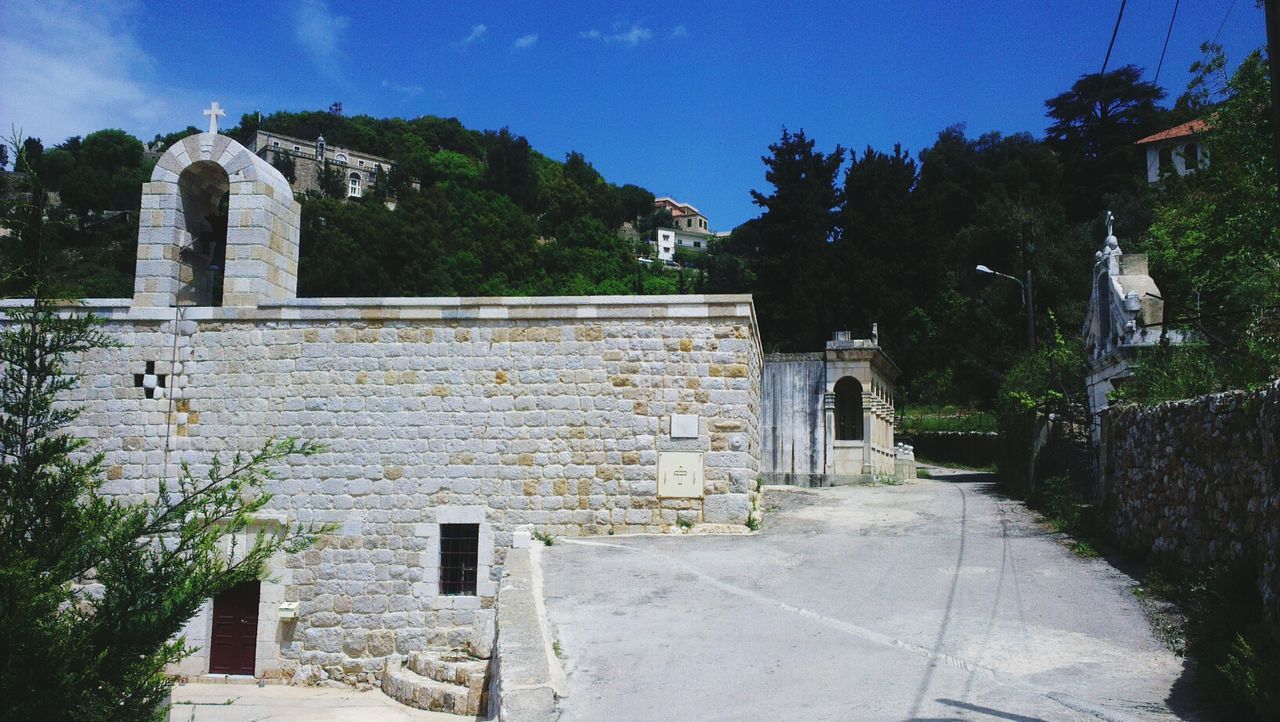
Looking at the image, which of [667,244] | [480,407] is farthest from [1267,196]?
[667,244]

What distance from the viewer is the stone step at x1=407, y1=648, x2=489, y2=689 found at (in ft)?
31.9

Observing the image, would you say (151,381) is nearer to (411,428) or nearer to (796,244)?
(411,428)

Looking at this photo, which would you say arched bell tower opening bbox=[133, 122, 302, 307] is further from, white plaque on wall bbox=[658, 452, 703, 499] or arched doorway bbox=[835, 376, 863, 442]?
arched doorway bbox=[835, 376, 863, 442]

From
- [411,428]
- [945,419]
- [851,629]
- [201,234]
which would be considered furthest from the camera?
[945,419]

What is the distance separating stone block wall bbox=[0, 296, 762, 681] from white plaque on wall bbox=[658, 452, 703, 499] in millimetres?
115

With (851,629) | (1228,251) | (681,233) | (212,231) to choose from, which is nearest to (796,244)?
(1228,251)

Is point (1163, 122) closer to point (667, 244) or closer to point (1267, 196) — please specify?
Result: point (1267, 196)

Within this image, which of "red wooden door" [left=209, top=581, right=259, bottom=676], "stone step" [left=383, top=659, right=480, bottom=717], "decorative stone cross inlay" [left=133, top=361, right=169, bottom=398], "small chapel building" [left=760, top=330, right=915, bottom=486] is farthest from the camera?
"small chapel building" [left=760, top=330, right=915, bottom=486]

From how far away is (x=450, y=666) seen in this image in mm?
10289

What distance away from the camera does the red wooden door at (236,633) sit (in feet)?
38.7

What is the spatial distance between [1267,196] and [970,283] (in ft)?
108

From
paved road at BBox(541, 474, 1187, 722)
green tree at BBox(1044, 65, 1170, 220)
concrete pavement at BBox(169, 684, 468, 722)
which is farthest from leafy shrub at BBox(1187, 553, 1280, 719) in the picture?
green tree at BBox(1044, 65, 1170, 220)

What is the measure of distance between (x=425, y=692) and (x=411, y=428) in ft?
11.8

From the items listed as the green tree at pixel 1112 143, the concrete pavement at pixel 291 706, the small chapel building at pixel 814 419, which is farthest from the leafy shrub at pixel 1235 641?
the green tree at pixel 1112 143
